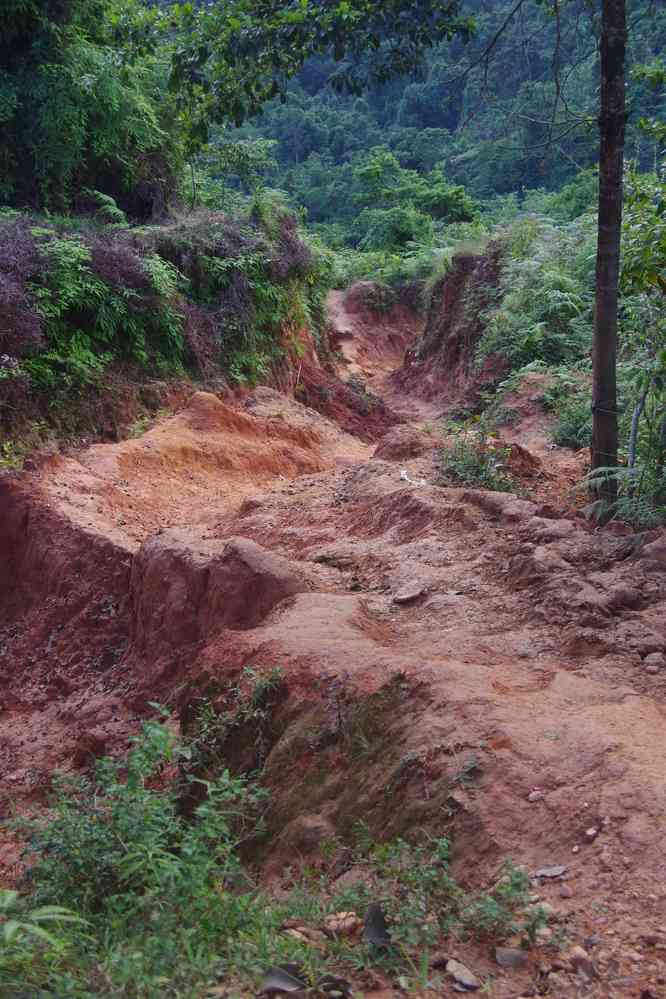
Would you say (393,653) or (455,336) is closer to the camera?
(393,653)

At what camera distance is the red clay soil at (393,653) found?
9.27 feet

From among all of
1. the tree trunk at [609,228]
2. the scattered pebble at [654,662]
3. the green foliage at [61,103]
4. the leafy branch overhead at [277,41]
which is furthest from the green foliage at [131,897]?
the green foliage at [61,103]

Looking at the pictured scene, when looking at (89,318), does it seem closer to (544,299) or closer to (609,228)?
(609,228)

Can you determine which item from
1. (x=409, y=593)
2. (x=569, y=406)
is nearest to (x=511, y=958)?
(x=409, y=593)

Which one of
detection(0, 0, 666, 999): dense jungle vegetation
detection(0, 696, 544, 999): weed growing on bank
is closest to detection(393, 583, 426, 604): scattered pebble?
detection(0, 0, 666, 999): dense jungle vegetation

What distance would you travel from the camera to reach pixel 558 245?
1742 centimetres

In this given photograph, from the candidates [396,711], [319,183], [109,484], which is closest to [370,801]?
[396,711]

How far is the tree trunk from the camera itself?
543cm

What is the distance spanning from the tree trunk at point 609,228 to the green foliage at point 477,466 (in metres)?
1.73

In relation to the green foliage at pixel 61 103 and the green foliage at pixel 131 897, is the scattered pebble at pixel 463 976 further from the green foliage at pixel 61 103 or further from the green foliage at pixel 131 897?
the green foliage at pixel 61 103

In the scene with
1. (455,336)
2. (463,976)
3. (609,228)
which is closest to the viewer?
(463,976)

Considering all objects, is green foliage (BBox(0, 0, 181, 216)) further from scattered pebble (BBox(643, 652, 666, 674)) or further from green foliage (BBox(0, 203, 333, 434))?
scattered pebble (BBox(643, 652, 666, 674))

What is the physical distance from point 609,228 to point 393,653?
3402 millimetres

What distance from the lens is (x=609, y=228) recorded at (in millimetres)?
5645
